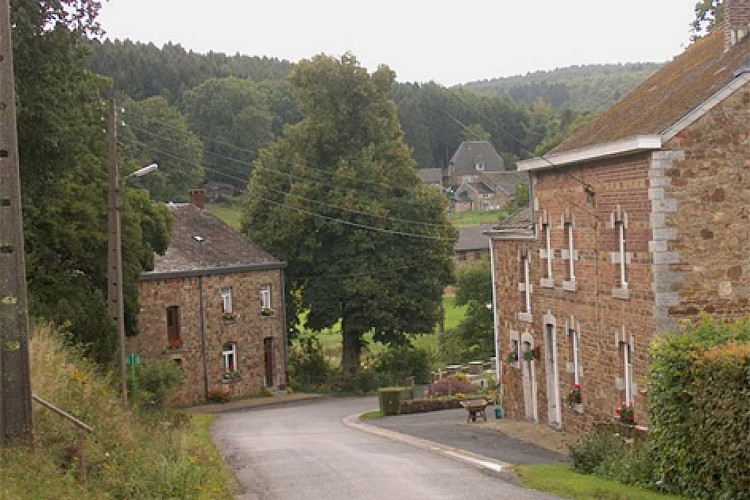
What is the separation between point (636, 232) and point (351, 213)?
30.5 meters

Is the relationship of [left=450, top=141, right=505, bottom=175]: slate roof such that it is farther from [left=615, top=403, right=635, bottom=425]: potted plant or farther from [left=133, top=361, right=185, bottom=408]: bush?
[left=615, top=403, right=635, bottom=425]: potted plant

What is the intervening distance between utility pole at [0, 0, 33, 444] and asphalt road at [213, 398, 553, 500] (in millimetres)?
4740

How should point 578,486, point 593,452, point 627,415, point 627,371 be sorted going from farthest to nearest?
point 627,371, point 627,415, point 593,452, point 578,486

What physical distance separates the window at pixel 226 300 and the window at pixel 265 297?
2055mm

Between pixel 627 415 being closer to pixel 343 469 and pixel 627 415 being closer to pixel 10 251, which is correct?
pixel 343 469

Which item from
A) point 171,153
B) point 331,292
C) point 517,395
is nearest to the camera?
point 517,395

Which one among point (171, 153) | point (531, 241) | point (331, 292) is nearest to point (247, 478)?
point (531, 241)

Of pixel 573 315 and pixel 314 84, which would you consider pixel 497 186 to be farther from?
pixel 573 315

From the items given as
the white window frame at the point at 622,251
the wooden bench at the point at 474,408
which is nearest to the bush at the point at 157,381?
the wooden bench at the point at 474,408

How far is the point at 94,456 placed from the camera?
15.3m

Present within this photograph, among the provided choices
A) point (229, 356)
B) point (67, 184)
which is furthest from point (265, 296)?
point (67, 184)

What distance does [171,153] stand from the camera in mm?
98625

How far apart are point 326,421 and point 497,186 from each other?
11078 centimetres

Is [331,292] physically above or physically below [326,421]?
above
